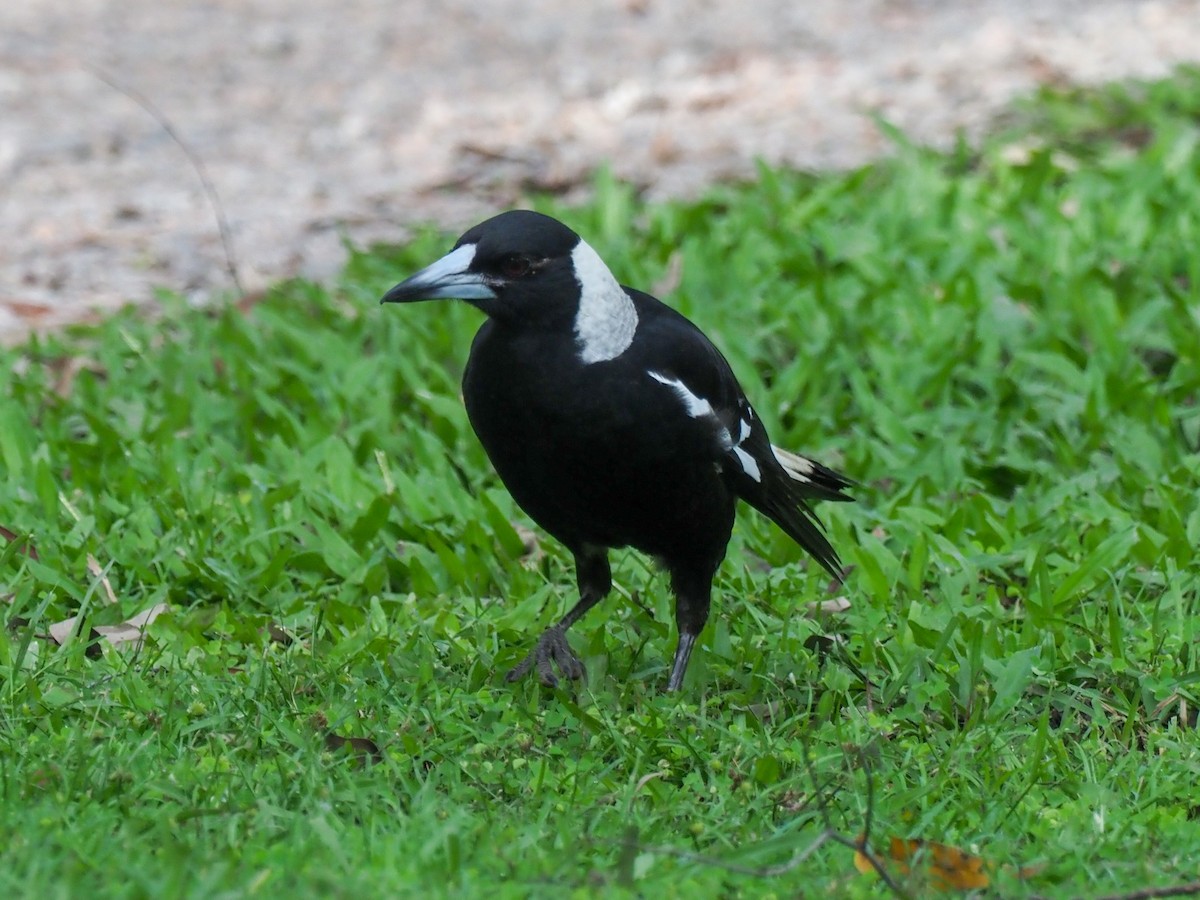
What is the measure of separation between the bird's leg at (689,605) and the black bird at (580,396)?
6 cm

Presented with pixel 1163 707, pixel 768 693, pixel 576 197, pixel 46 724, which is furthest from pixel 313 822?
pixel 576 197

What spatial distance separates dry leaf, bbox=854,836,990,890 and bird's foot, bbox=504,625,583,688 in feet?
3.43

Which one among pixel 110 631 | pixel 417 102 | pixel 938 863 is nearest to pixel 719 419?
pixel 938 863

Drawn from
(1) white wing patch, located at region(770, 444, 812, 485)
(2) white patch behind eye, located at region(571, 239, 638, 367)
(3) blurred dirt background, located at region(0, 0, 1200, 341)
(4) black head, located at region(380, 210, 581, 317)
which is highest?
(4) black head, located at region(380, 210, 581, 317)

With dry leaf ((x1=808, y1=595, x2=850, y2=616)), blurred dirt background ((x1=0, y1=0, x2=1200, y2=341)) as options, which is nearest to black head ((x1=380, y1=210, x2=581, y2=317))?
dry leaf ((x1=808, y1=595, x2=850, y2=616))

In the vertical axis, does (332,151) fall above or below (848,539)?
above

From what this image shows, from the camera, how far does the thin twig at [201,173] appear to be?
5.95m

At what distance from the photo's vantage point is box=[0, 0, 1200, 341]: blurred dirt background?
7.25m

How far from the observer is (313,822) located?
115 inches

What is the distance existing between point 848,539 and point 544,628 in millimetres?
922

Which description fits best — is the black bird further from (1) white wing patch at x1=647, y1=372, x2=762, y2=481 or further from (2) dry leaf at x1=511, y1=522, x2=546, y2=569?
(2) dry leaf at x1=511, y1=522, x2=546, y2=569

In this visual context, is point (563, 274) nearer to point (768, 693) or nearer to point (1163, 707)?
point (768, 693)

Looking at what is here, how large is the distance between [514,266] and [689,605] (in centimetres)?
93

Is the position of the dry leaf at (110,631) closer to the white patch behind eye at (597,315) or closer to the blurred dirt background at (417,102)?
the white patch behind eye at (597,315)
